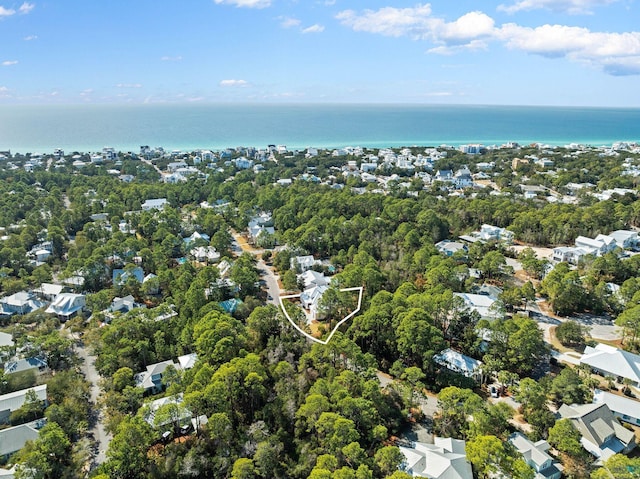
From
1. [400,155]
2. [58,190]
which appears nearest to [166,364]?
[58,190]

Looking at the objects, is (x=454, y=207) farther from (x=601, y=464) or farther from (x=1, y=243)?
(x=1, y=243)

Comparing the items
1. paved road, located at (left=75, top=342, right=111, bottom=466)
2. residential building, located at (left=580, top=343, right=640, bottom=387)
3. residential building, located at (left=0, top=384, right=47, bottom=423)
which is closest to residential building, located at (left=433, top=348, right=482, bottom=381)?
residential building, located at (left=580, top=343, right=640, bottom=387)

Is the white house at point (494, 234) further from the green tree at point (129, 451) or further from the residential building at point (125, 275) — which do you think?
the green tree at point (129, 451)

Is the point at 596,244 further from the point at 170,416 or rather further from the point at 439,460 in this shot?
the point at 170,416

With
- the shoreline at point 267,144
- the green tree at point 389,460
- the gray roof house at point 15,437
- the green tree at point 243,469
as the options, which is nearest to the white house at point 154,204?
the gray roof house at point 15,437

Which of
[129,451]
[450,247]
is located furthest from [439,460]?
[450,247]

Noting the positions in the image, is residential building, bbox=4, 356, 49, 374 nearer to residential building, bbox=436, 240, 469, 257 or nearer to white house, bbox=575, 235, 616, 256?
residential building, bbox=436, 240, 469, 257
